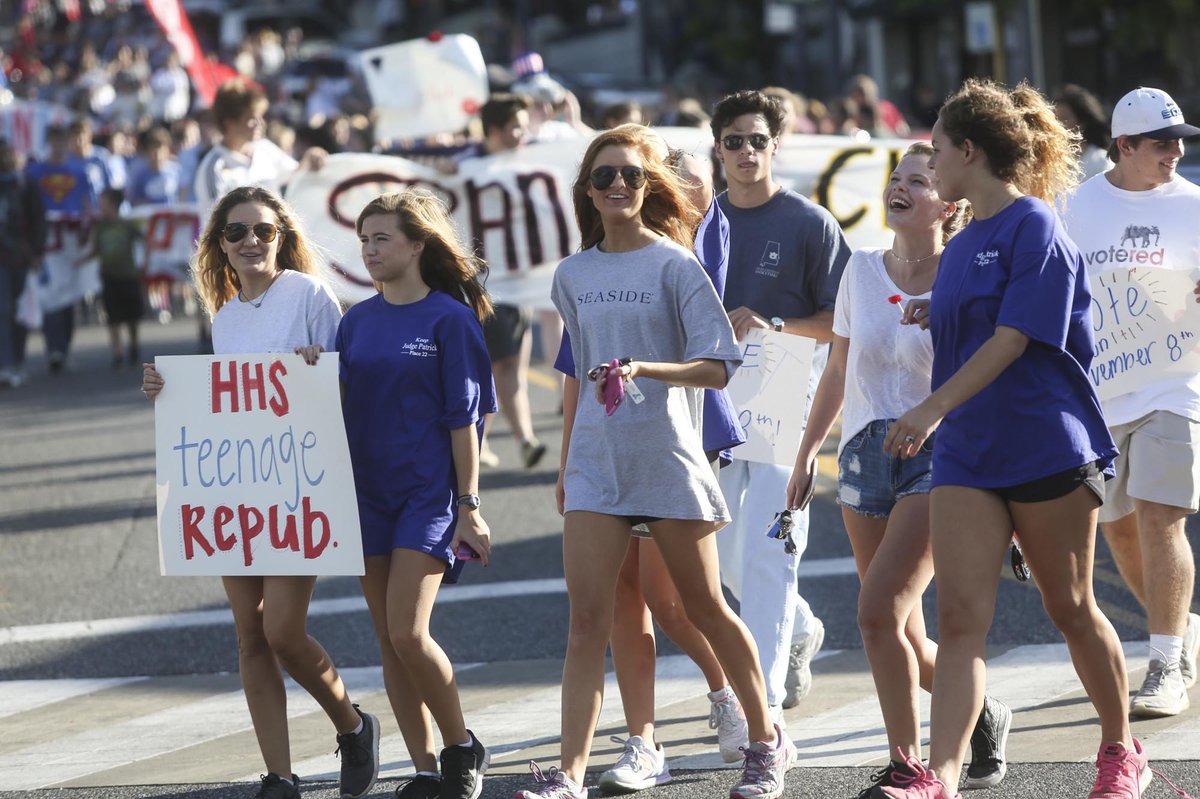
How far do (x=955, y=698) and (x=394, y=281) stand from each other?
1936 millimetres

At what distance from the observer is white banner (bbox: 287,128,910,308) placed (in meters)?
11.7

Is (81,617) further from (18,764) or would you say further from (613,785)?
(613,785)

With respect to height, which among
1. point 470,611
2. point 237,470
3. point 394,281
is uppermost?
point 394,281

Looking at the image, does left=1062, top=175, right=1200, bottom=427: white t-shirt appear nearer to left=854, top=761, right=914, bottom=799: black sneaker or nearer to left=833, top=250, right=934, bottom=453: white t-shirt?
left=833, top=250, right=934, bottom=453: white t-shirt

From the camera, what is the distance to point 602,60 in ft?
143

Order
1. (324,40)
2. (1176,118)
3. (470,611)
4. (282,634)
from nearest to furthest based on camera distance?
(282,634), (1176,118), (470,611), (324,40)

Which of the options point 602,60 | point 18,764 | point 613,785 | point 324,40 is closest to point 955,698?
point 613,785

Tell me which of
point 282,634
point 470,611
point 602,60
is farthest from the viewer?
point 602,60

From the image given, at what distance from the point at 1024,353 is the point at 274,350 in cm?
217

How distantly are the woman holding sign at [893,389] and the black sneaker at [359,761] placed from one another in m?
1.48

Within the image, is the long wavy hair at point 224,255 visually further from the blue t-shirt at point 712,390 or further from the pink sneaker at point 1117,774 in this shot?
the pink sneaker at point 1117,774

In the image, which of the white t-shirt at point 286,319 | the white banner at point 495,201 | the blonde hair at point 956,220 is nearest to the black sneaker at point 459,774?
the white t-shirt at point 286,319

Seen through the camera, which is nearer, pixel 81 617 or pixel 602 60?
pixel 81 617

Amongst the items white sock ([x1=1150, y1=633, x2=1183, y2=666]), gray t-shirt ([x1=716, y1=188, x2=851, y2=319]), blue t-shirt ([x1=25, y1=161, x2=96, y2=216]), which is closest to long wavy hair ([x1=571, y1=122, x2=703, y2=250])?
gray t-shirt ([x1=716, y1=188, x2=851, y2=319])
